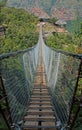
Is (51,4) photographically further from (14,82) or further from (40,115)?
(14,82)

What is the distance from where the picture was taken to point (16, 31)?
19234 mm

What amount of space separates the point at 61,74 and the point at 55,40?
47.2 feet

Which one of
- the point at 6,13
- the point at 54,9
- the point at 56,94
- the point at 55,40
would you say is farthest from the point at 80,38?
the point at 54,9

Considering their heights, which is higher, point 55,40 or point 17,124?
point 17,124

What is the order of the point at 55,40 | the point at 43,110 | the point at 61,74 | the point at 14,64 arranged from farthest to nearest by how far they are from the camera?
the point at 55,40, the point at 43,110, the point at 61,74, the point at 14,64

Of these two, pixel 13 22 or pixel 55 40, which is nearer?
pixel 55 40

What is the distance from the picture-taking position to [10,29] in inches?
772

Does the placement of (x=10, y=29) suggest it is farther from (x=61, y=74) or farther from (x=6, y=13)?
(x=61, y=74)

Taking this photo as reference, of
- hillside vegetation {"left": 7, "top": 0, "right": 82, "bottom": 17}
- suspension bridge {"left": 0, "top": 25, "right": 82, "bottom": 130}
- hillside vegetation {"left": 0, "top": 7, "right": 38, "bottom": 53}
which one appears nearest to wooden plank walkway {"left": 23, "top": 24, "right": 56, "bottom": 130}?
suspension bridge {"left": 0, "top": 25, "right": 82, "bottom": 130}

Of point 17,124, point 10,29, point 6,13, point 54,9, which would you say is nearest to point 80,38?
point 10,29

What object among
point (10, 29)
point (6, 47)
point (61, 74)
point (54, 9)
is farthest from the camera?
point (54, 9)

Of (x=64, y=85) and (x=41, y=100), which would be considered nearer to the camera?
(x=64, y=85)

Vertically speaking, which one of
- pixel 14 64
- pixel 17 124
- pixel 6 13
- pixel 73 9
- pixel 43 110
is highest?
pixel 14 64

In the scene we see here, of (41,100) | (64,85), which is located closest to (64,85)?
(64,85)
